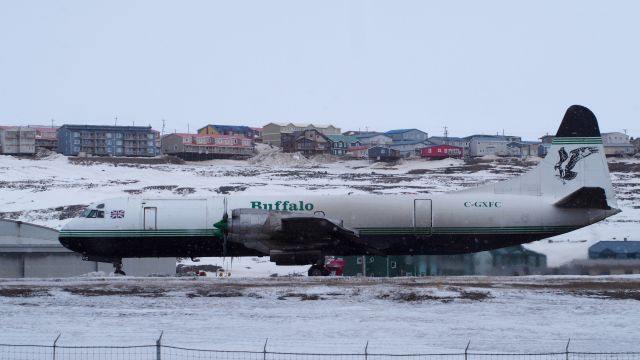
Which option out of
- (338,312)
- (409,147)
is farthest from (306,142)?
(338,312)

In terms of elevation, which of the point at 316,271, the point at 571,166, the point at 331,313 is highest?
the point at 571,166

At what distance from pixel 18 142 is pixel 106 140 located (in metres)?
15.9

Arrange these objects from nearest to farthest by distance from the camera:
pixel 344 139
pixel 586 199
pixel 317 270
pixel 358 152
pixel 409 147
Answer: pixel 586 199, pixel 317 270, pixel 358 152, pixel 409 147, pixel 344 139

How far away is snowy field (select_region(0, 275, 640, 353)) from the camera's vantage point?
61.9 ft

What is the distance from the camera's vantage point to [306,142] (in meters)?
149

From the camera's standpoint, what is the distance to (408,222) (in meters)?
33.4

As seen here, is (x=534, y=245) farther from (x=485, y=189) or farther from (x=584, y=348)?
(x=584, y=348)

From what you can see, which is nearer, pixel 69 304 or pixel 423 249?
pixel 69 304

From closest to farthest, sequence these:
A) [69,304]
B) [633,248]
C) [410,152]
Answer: [69,304] < [633,248] < [410,152]

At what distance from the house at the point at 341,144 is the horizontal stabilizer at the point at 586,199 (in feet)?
396

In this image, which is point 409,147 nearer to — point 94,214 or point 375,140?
point 375,140

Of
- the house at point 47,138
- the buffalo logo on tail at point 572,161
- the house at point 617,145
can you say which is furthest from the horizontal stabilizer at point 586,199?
the house at point 47,138

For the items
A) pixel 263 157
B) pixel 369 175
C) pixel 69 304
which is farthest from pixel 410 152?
pixel 69 304

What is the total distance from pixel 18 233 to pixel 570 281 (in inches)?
1132
